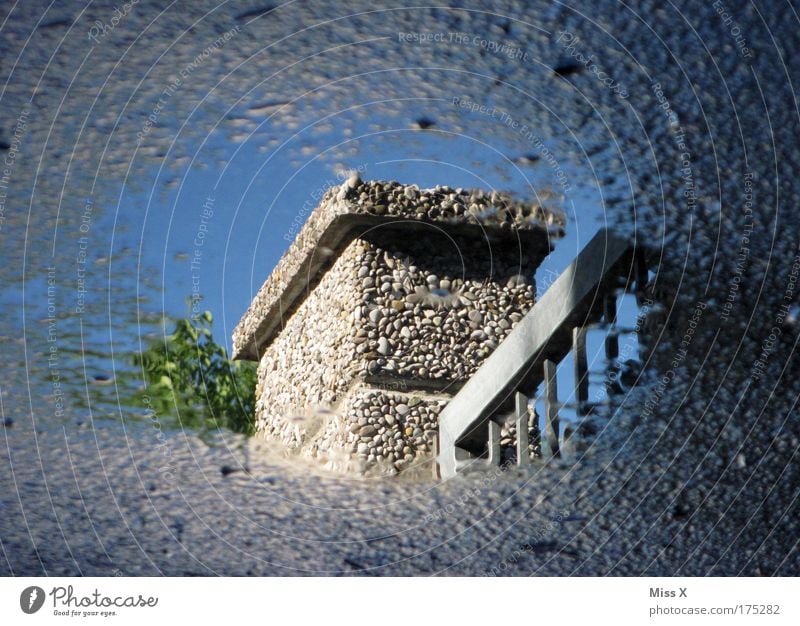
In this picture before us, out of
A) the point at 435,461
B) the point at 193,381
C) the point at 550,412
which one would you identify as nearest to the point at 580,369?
the point at 550,412

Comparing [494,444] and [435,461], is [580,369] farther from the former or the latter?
[435,461]

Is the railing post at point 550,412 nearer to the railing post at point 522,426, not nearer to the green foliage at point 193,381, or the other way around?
the railing post at point 522,426

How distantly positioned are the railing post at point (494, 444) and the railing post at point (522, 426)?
0.03 m

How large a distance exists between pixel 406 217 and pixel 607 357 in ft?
1.28

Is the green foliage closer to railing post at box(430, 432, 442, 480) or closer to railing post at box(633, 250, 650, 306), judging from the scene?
railing post at box(430, 432, 442, 480)

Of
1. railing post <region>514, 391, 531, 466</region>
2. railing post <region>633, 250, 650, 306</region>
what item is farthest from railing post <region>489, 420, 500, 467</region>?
railing post <region>633, 250, 650, 306</region>

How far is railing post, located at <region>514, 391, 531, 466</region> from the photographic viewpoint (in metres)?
1.12

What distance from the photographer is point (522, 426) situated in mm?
1154

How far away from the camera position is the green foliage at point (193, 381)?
38.4 inches

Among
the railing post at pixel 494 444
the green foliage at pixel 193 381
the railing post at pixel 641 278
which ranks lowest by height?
the railing post at pixel 494 444

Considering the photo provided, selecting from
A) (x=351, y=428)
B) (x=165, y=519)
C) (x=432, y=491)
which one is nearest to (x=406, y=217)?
(x=351, y=428)

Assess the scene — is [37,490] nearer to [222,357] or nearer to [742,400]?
[222,357]

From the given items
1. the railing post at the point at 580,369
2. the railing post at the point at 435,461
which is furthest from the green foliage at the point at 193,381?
the railing post at the point at 580,369

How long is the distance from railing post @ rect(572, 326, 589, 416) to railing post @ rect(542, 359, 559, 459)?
31 mm
